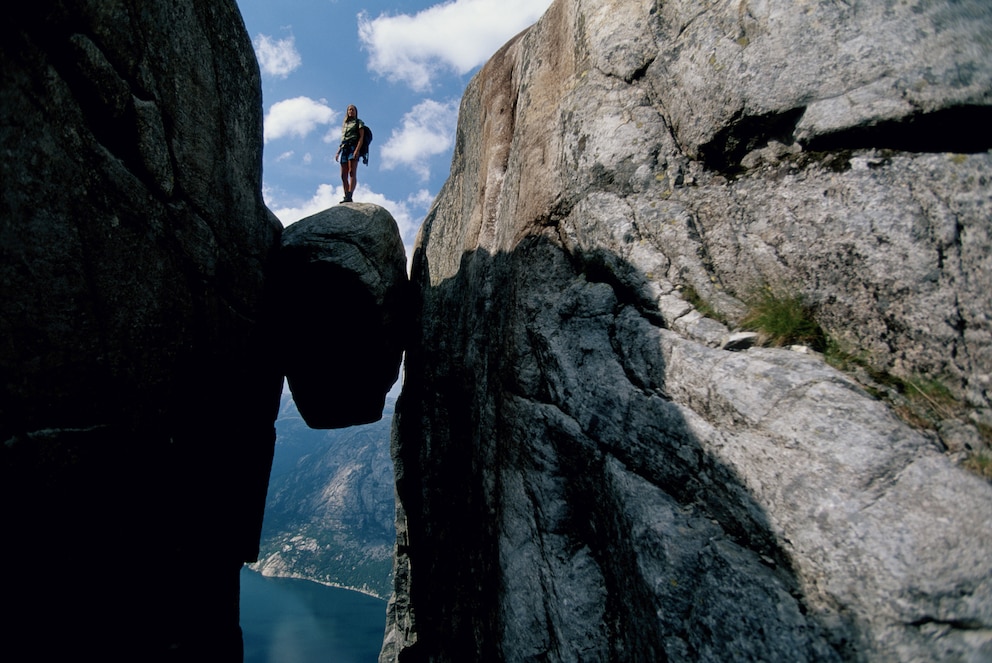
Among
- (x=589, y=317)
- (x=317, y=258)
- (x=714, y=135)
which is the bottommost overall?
Result: (x=589, y=317)

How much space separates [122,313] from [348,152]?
11974mm

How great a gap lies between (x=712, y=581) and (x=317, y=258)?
45.5ft

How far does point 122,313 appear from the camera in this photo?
8883mm

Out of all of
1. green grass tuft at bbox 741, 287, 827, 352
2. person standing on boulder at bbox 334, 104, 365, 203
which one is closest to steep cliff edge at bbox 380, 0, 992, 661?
green grass tuft at bbox 741, 287, 827, 352

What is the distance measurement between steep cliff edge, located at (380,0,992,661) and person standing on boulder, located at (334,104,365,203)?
415 inches

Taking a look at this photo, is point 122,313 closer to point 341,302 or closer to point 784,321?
point 341,302

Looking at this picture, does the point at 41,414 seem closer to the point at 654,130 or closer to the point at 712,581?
the point at 712,581

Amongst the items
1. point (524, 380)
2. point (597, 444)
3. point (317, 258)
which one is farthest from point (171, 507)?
point (597, 444)

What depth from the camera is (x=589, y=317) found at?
749 centimetres

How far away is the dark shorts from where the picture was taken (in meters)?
18.7

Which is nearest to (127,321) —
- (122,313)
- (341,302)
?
(122,313)

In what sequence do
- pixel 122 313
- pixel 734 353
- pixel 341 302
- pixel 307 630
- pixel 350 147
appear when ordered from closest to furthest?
pixel 734 353 < pixel 122 313 < pixel 341 302 < pixel 350 147 < pixel 307 630

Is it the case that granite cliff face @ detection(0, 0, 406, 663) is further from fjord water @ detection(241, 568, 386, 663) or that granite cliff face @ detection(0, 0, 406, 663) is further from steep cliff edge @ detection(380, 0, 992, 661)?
fjord water @ detection(241, 568, 386, 663)

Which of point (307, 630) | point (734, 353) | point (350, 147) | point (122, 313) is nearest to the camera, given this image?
point (734, 353)
